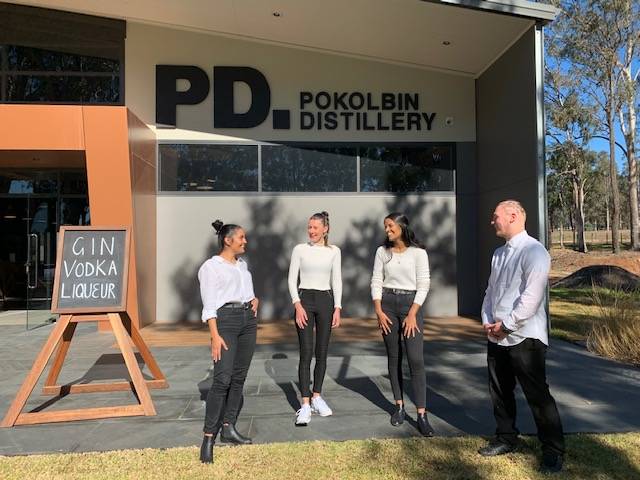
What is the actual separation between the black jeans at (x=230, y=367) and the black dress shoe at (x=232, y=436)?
0.15ft

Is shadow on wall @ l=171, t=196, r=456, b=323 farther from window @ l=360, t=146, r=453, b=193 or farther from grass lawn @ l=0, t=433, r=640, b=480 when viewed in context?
grass lawn @ l=0, t=433, r=640, b=480

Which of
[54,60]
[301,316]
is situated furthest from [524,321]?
[54,60]

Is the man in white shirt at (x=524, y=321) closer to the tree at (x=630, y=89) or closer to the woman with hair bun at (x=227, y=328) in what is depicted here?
the woman with hair bun at (x=227, y=328)

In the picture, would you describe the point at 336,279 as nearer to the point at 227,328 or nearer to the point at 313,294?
the point at 313,294

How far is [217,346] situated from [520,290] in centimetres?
216

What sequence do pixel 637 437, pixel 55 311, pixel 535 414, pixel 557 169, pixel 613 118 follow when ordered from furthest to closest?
pixel 557 169, pixel 613 118, pixel 55 311, pixel 637 437, pixel 535 414

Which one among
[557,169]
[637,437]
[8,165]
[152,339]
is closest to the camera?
[637,437]

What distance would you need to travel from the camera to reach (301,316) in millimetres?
4410

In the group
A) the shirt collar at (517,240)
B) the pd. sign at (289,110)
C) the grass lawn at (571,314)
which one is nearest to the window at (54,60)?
the pd. sign at (289,110)

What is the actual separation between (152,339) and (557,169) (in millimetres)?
36180

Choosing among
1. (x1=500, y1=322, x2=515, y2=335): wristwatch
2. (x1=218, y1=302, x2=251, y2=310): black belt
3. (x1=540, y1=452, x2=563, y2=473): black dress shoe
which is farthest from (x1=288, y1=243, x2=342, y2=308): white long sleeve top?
(x1=540, y1=452, x2=563, y2=473): black dress shoe

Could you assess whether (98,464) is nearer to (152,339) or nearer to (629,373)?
(152,339)

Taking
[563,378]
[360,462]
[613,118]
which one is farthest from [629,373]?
[613,118]

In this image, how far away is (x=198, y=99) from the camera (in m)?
10.4
